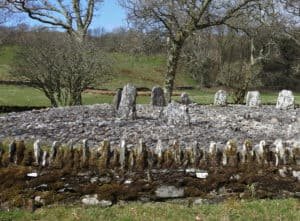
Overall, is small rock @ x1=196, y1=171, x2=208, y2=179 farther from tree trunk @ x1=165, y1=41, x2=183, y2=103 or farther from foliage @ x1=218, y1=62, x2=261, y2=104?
foliage @ x1=218, y1=62, x2=261, y2=104

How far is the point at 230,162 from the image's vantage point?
5.85 m

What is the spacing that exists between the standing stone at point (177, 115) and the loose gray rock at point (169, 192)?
4917 millimetres

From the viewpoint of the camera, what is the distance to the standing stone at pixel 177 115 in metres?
10.6

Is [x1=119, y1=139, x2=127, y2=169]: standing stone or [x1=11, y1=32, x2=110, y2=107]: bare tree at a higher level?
[x1=11, y1=32, x2=110, y2=107]: bare tree

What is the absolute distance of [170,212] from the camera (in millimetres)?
5195

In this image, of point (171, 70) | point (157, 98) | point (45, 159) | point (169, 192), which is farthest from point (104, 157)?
point (171, 70)

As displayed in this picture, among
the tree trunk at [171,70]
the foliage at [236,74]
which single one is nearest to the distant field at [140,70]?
the foliage at [236,74]

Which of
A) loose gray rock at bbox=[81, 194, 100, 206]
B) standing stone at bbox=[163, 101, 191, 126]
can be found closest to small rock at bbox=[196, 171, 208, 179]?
loose gray rock at bbox=[81, 194, 100, 206]

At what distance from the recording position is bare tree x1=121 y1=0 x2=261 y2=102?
20.5m

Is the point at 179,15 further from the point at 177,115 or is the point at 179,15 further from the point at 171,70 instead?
the point at 177,115

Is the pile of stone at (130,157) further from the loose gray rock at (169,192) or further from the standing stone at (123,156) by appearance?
the loose gray rock at (169,192)

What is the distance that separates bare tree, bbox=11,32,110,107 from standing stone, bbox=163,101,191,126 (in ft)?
23.2

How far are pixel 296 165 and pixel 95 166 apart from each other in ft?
7.75

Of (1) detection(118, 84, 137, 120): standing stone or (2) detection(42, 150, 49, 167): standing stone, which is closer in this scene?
(2) detection(42, 150, 49, 167): standing stone
